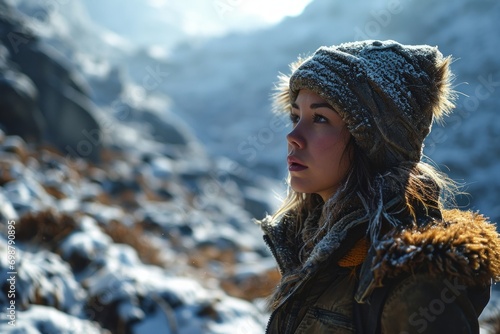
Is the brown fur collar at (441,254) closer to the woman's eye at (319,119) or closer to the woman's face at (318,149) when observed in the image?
the woman's face at (318,149)

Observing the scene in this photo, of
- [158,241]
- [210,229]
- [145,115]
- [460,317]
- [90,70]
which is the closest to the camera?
[460,317]

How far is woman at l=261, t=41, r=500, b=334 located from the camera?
48.1 inches

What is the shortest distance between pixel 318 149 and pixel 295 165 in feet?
0.39

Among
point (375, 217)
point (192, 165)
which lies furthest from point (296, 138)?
point (192, 165)

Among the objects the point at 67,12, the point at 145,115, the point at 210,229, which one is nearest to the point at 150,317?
the point at 210,229

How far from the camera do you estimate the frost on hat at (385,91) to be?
170 centimetres

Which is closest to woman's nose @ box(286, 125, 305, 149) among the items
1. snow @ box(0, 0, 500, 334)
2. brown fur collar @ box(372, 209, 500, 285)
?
brown fur collar @ box(372, 209, 500, 285)

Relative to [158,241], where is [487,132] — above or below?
above

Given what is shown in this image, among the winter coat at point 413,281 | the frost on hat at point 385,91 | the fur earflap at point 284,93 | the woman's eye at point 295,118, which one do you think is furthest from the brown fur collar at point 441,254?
the fur earflap at point 284,93

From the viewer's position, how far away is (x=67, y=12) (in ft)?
261

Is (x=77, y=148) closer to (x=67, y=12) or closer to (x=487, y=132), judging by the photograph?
(x=487, y=132)

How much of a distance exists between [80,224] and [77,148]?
1066 cm

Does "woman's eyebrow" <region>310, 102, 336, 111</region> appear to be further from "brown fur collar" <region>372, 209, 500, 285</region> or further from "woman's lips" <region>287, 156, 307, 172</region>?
"brown fur collar" <region>372, 209, 500, 285</region>

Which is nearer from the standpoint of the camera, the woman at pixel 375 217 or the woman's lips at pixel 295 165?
the woman at pixel 375 217
